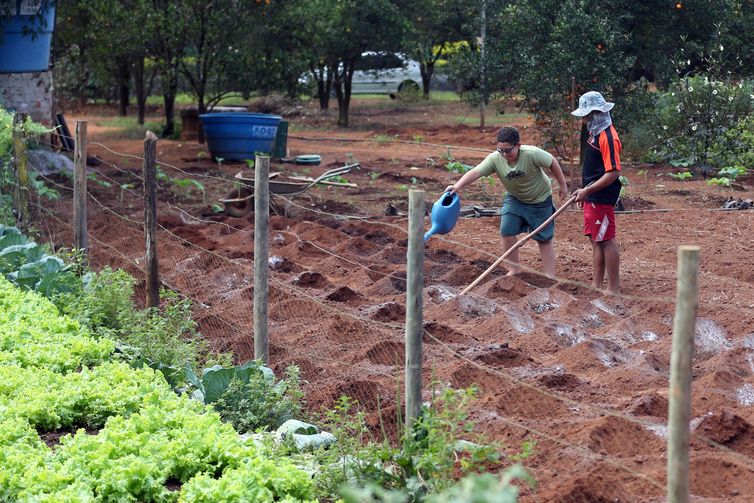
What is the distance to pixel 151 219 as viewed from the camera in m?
7.31

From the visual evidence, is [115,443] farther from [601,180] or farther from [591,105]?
[591,105]

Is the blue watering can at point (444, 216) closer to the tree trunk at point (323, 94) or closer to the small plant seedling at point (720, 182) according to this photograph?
the small plant seedling at point (720, 182)

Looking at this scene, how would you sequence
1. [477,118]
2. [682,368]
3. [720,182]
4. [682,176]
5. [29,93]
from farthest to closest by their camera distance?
[477,118] < [29,93] < [682,176] < [720,182] < [682,368]

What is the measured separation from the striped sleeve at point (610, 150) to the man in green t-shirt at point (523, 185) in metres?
0.48

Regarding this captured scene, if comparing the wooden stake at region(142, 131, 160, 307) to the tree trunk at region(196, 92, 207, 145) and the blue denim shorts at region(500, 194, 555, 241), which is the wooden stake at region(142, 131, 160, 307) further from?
the tree trunk at region(196, 92, 207, 145)

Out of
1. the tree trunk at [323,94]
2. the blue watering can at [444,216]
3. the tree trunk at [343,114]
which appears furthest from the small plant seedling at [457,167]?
the tree trunk at [323,94]

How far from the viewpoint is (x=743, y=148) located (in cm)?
1584

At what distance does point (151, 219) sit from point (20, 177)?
2.85 meters

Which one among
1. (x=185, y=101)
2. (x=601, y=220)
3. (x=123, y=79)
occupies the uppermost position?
(x=123, y=79)

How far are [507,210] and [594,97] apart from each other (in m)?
1.27

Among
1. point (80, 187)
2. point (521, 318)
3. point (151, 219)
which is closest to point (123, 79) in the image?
point (80, 187)

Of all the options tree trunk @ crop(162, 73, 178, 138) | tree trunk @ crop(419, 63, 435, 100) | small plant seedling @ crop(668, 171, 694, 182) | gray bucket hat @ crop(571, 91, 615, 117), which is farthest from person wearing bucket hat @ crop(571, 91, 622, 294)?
tree trunk @ crop(419, 63, 435, 100)

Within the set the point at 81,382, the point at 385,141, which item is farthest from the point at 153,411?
the point at 385,141

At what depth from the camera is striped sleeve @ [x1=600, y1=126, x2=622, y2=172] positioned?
7.63 meters
